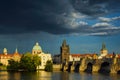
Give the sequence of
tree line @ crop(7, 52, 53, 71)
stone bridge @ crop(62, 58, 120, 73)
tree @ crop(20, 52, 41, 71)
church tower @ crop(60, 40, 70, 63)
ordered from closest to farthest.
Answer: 1. stone bridge @ crop(62, 58, 120, 73)
2. tree @ crop(20, 52, 41, 71)
3. tree line @ crop(7, 52, 53, 71)
4. church tower @ crop(60, 40, 70, 63)

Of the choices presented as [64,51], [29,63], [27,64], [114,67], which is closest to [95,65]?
[114,67]

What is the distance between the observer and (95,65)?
141625mm

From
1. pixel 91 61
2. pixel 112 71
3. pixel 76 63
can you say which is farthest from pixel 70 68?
pixel 112 71

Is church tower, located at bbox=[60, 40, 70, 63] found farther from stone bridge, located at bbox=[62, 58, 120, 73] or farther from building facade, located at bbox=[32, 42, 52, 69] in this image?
stone bridge, located at bbox=[62, 58, 120, 73]

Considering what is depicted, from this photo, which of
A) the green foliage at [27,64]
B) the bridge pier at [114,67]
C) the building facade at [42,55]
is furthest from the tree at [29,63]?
the bridge pier at [114,67]

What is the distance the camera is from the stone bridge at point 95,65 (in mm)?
126875

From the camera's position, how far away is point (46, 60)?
546 ft

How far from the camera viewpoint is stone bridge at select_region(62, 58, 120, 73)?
416 feet

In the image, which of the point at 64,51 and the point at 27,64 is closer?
the point at 27,64

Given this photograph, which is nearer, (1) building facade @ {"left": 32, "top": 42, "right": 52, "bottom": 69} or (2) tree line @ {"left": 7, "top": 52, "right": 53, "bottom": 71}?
(2) tree line @ {"left": 7, "top": 52, "right": 53, "bottom": 71}

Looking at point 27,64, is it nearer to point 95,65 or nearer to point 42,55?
point 95,65

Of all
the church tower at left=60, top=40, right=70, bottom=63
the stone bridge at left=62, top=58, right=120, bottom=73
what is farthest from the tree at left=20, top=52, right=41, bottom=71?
the church tower at left=60, top=40, right=70, bottom=63

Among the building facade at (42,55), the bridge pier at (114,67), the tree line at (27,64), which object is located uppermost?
the building facade at (42,55)

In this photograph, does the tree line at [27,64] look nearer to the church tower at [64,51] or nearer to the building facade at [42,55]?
the building facade at [42,55]
